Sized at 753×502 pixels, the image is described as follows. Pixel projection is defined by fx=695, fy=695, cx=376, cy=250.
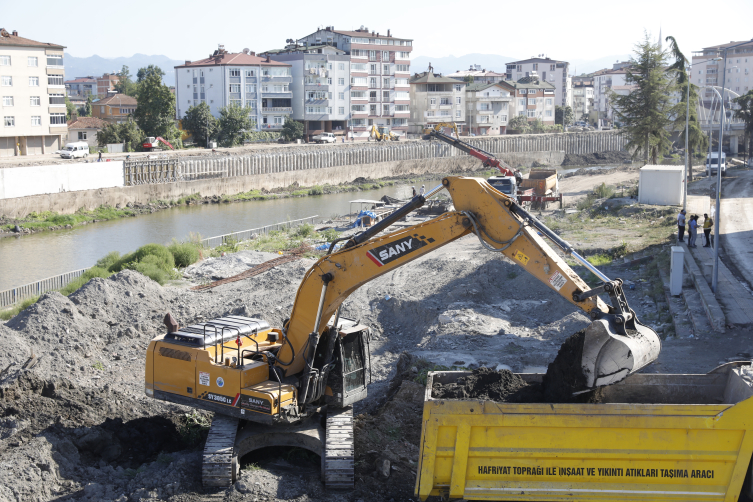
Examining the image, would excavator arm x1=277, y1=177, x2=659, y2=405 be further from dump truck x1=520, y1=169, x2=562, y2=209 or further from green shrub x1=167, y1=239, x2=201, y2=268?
dump truck x1=520, y1=169, x2=562, y2=209

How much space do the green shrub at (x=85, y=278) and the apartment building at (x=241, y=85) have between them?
5484 centimetres

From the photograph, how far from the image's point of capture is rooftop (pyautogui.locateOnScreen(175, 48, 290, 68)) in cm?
7700

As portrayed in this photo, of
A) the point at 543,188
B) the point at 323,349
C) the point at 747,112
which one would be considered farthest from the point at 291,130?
the point at 323,349

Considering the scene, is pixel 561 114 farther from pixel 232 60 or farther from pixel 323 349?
pixel 323 349

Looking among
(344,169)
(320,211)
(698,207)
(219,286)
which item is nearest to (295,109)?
(344,169)

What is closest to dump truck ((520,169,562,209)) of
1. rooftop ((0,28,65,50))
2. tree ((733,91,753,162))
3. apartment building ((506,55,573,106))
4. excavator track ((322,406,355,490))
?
tree ((733,91,753,162))

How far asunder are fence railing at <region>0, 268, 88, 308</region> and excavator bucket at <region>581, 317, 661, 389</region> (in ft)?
61.1

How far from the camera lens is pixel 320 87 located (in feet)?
266

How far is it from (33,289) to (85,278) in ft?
5.15

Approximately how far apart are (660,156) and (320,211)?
74.9 feet

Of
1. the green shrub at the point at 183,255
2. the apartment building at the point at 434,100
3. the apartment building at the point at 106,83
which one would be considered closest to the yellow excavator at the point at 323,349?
the green shrub at the point at 183,255

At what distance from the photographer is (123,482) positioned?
922cm

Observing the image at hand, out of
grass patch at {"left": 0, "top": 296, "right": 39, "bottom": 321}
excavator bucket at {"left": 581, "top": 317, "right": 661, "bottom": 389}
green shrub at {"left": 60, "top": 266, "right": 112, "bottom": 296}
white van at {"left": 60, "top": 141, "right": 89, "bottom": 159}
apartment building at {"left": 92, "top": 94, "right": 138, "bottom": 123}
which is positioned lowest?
grass patch at {"left": 0, "top": 296, "right": 39, "bottom": 321}

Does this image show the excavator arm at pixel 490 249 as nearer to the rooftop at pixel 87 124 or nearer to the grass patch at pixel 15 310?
the grass patch at pixel 15 310
